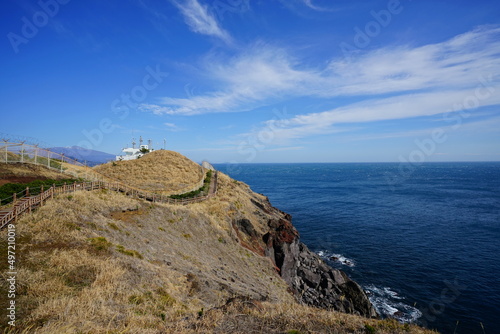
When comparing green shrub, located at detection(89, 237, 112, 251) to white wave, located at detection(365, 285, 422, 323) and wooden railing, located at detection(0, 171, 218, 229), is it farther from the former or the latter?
white wave, located at detection(365, 285, 422, 323)

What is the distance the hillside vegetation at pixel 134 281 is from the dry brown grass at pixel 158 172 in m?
17.7

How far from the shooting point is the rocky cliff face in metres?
26.7

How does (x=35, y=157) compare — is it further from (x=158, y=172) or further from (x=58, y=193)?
(x=158, y=172)

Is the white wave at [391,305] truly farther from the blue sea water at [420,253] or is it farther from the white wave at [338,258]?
the white wave at [338,258]

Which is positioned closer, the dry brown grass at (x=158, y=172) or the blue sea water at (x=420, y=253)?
the blue sea water at (x=420, y=253)

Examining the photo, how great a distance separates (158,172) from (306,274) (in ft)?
108

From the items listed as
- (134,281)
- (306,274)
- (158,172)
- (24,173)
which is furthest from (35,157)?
(306,274)

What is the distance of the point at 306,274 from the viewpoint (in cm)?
3072

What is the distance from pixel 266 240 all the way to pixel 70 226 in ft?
74.6

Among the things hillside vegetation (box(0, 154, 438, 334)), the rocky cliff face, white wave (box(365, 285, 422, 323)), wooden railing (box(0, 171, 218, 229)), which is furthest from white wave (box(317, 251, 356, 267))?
wooden railing (box(0, 171, 218, 229))

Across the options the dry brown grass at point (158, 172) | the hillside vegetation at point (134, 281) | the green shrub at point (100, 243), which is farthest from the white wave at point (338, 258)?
the green shrub at point (100, 243)

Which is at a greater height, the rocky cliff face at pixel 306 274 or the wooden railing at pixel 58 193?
the wooden railing at pixel 58 193

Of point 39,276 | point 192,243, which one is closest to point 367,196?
point 192,243

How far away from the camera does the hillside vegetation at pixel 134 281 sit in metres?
9.35
